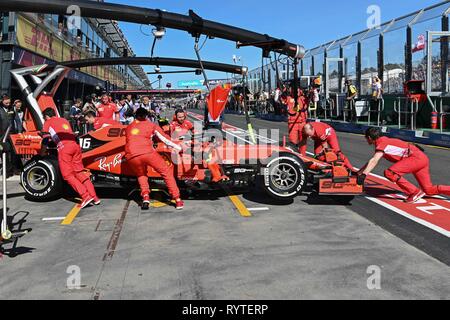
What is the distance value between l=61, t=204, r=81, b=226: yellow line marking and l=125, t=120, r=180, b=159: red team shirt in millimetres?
1116

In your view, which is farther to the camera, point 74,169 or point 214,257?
point 74,169

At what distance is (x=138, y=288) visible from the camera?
3664 mm

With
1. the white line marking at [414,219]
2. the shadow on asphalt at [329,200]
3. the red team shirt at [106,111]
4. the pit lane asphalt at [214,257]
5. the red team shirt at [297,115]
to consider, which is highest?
the red team shirt at [106,111]

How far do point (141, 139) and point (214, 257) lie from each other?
2660 mm

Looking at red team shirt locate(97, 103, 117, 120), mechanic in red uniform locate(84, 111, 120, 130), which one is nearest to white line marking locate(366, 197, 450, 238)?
mechanic in red uniform locate(84, 111, 120, 130)

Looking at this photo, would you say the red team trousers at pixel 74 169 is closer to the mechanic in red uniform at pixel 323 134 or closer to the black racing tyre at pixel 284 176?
the black racing tyre at pixel 284 176

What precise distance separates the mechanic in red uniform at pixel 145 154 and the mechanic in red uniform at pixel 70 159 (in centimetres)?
82

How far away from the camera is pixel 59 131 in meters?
6.63

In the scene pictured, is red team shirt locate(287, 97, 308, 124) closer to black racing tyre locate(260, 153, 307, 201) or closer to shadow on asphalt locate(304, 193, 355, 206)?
shadow on asphalt locate(304, 193, 355, 206)

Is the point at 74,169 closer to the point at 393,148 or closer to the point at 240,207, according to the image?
the point at 240,207

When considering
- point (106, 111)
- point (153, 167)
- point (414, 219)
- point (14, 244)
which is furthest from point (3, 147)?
point (106, 111)

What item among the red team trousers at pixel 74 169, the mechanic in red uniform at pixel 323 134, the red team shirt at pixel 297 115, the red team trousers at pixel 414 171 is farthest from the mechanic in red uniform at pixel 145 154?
the red team shirt at pixel 297 115

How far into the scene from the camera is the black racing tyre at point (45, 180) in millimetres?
6832

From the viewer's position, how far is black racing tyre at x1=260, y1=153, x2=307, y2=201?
20.9 feet
